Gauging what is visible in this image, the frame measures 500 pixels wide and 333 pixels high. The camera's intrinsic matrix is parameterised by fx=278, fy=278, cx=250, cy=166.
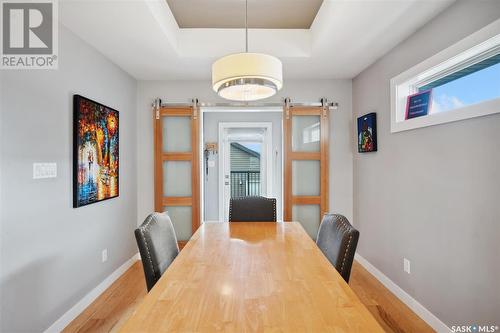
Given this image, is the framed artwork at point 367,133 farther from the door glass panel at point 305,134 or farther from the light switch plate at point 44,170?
the light switch plate at point 44,170

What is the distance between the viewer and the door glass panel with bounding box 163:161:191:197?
3771 millimetres

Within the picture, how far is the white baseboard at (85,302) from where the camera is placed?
2.10 metres

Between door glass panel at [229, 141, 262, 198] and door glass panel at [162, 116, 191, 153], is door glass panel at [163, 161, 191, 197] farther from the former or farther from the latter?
door glass panel at [229, 141, 262, 198]

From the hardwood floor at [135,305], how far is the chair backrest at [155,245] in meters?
0.87

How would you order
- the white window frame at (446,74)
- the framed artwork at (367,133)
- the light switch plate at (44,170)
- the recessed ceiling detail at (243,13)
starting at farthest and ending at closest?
the framed artwork at (367,133), the recessed ceiling detail at (243,13), the light switch plate at (44,170), the white window frame at (446,74)

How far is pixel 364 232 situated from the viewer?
3402 mm

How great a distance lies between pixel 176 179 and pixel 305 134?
185 cm

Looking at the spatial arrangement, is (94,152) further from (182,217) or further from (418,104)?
(418,104)

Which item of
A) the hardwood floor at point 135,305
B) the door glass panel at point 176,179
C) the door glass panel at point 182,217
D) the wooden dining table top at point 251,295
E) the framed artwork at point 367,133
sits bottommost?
the hardwood floor at point 135,305

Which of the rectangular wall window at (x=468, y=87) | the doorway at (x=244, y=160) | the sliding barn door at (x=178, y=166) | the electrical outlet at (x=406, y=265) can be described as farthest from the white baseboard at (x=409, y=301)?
the doorway at (x=244, y=160)

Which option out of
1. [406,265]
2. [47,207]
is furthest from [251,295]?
[406,265]

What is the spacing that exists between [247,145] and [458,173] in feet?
14.6

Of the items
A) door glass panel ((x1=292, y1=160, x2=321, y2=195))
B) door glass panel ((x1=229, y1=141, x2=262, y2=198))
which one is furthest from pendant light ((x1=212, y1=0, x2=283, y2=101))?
door glass panel ((x1=229, y1=141, x2=262, y2=198))

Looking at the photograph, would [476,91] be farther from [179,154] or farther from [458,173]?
[179,154]
